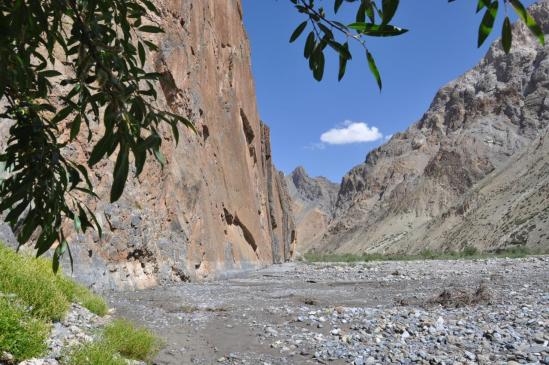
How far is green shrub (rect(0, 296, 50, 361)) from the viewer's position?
164 inches

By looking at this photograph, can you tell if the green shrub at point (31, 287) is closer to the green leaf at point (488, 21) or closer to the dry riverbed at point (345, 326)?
the dry riverbed at point (345, 326)

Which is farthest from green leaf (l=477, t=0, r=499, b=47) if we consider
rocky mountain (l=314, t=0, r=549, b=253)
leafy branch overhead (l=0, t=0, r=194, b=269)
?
rocky mountain (l=314, t=0, r=549, b=253)

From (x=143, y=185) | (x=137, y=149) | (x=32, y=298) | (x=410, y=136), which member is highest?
(x=410, y=136)

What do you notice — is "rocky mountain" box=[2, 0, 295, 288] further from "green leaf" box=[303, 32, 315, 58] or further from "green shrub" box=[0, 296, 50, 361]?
"green leaf" box=[303, 32, 315, 58]

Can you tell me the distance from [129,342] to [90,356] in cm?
A: 132

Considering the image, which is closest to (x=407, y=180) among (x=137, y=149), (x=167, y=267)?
(x=167, y=267)

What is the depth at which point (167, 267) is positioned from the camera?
16.5 m

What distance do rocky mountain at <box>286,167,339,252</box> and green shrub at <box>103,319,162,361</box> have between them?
116868 mm

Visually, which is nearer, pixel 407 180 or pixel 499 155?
pixel 499 155

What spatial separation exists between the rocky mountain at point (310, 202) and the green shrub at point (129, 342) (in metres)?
117

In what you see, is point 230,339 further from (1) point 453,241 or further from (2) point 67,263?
(1) point 453,241

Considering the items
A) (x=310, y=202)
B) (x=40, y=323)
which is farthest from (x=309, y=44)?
(x=310, y=202)

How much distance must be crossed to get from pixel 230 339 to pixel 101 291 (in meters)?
5.57

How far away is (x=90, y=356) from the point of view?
4.80m
